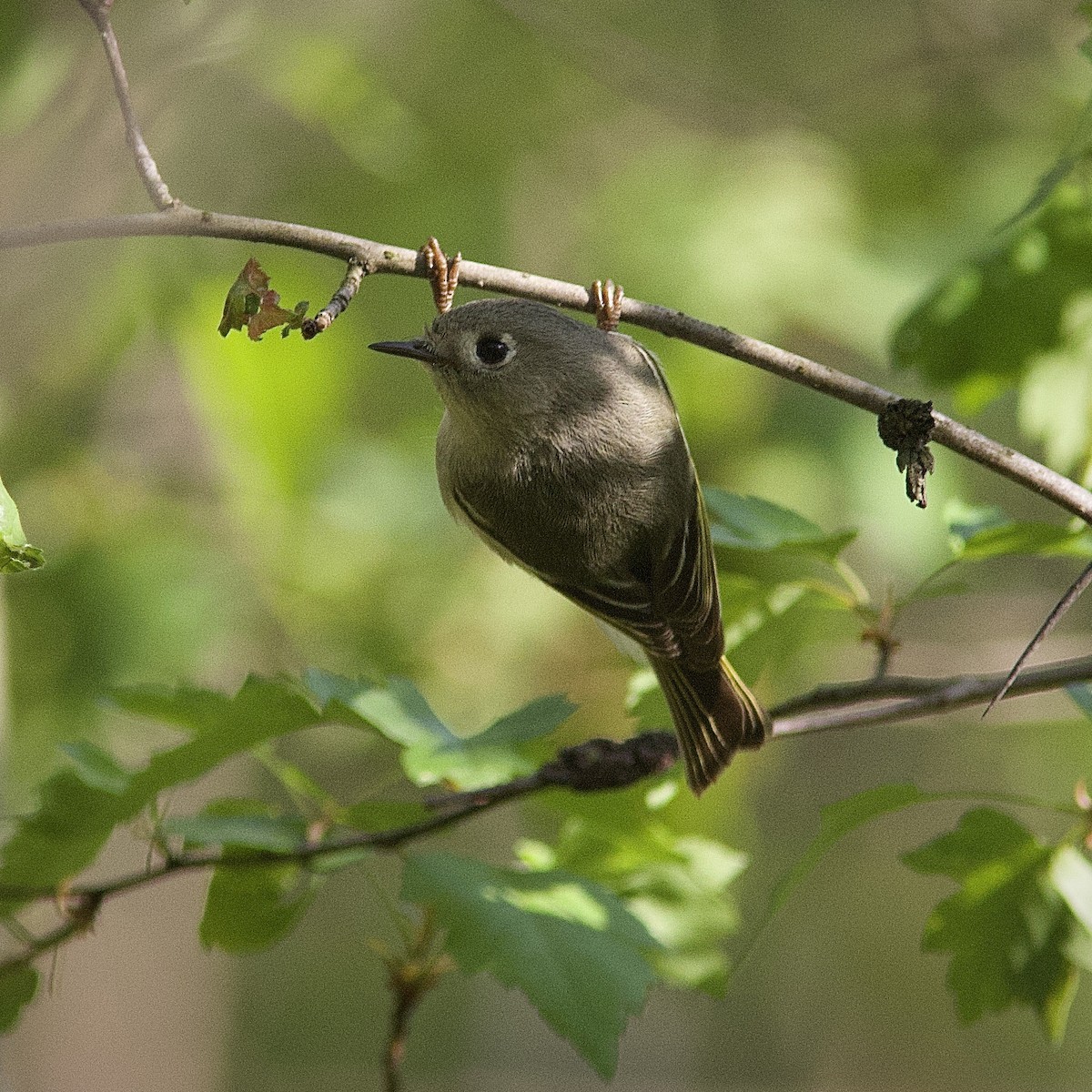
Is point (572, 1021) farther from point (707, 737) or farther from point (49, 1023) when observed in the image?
point (49, 1023)

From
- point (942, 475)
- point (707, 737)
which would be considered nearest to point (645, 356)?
point (707, 737)

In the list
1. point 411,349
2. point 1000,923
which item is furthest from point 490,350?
point 1000,923

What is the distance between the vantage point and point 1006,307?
155 centimetres

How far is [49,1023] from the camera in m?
2.92

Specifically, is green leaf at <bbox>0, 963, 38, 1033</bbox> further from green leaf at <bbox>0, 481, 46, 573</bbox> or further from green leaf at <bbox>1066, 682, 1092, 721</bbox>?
green leaf at <bbox>1066, 682, 1092, 721</bbox>

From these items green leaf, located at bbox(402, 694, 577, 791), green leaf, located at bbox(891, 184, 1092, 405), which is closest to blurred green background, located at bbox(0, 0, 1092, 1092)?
green leaf, located at bbox(891, 184, 1092, 405)

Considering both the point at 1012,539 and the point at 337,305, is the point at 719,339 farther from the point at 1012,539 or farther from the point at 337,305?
the point at 1012,539

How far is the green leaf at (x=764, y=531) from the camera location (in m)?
1.30

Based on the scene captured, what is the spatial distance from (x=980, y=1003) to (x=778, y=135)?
216cm

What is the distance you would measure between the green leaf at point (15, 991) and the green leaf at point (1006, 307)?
3.73 feet

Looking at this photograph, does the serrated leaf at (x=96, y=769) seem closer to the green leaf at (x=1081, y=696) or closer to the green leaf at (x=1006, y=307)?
the green leaf at (x=1081, y=696)

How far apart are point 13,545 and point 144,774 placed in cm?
44

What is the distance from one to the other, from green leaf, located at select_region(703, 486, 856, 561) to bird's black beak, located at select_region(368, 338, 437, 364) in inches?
14.5

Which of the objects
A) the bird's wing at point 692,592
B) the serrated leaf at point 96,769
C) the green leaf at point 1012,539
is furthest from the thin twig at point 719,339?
the serrated leaf at point 96,769
